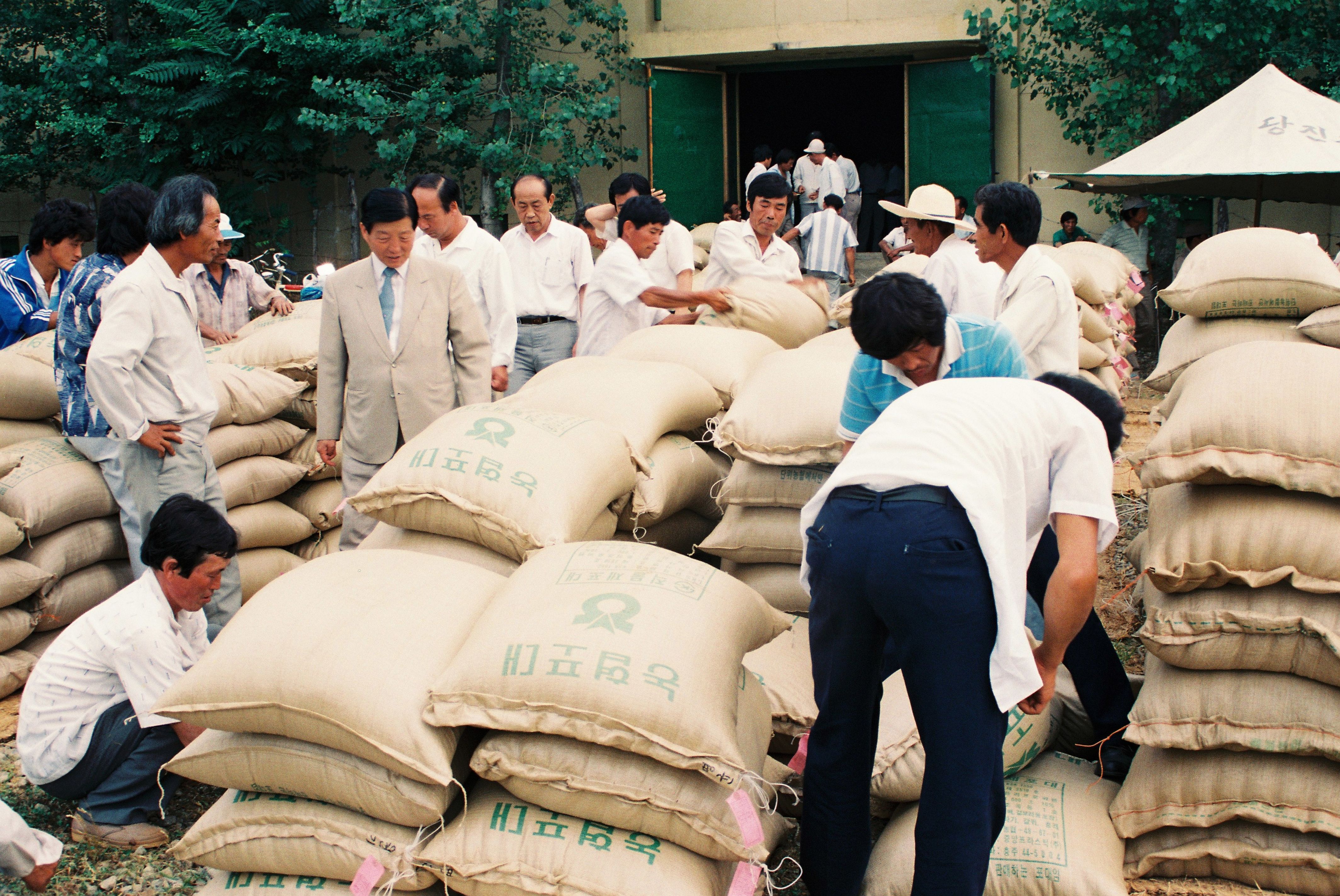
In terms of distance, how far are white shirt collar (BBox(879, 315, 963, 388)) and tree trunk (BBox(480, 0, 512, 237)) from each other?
8784 millimetres

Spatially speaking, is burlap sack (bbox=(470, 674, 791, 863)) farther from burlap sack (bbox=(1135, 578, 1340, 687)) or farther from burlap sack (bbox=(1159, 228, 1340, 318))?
burlap sack (bbox=(1159, 228, 1340, 318))

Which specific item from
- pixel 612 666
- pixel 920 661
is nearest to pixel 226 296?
pixel 612 666

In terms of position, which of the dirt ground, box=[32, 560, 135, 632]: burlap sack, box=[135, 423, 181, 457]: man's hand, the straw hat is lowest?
the dirt ground

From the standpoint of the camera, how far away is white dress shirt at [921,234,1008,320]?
141 inches

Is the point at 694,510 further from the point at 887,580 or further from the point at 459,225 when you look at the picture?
the point at 887,580

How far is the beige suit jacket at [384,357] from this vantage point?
3625 millimetres

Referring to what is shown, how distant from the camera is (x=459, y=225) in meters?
4.34

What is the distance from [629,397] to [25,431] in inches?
83.7

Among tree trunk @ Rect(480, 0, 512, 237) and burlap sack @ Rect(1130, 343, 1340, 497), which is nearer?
burlap sack @ Rect(1130, 343, 1340, 497)

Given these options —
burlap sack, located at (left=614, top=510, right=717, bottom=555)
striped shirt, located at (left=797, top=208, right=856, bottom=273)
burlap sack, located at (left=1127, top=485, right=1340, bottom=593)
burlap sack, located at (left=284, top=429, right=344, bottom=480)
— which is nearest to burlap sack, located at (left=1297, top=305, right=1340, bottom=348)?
burlap sack, located at (left=1127, top=485, right=1340, bottom=593)

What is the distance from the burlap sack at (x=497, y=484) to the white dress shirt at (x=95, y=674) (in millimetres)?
537

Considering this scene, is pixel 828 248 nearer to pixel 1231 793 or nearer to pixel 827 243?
pixel 827 243

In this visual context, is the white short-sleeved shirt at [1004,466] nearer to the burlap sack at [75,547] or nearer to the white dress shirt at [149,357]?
the white dress shirt at [149,357]

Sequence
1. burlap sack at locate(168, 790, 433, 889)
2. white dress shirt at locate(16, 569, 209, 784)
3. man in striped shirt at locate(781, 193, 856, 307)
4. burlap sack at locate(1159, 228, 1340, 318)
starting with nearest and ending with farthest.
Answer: burlap sack at locate(168, 790, 433, 889), white dress shirt at locate(16, 569, 209, 784), burlap sack at locate(1159, 228, 1340, 318), man in striped shirt at locate(781, 193, 856, 307)
